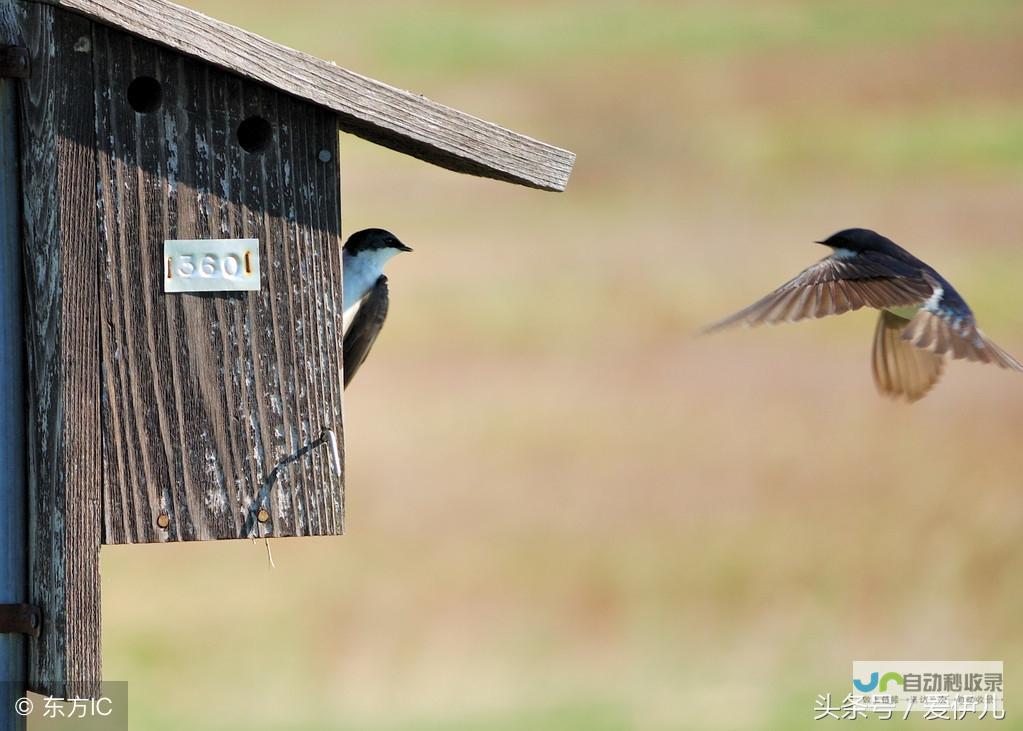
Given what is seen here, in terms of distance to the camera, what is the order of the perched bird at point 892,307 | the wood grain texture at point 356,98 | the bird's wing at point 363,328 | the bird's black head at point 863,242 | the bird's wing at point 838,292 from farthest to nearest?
the bird's black head at point 863,242 < the perched bird at point 892,307 < the bird's wing at point 838,292 < the bird's wing at point 363,328 < the wood grain texture at point 356,98

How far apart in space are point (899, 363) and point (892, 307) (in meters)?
0.45

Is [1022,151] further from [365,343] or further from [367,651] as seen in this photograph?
[365,343]

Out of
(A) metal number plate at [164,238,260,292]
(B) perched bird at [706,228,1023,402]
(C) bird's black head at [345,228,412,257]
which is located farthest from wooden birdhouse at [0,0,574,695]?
(B) perched bird at [706,228,1023,402]

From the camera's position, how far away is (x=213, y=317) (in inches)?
116

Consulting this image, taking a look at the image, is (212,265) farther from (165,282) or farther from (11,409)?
(11,409)

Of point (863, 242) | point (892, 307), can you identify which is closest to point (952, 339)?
point (892, 307)

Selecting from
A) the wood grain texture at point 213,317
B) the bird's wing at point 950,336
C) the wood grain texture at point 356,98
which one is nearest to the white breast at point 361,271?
the wood grain texture at point 356,98

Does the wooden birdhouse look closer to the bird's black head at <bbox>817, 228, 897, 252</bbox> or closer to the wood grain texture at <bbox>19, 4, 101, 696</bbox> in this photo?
the wood grain texture at <bbox>19, 4, 101, 696</bbox>

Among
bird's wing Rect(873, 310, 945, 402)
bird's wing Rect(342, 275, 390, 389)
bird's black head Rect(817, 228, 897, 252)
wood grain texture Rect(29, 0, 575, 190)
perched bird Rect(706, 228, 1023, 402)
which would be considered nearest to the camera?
wood grain texture Rect(29, 0, 575, 190)

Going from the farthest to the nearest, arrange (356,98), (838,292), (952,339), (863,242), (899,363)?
(899,363) < (863,242) < (952,339) < (838,292) < (356,98)

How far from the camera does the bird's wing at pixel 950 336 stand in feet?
12.8

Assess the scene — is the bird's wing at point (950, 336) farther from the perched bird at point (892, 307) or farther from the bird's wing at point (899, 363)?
the bird's wing at point (899, 363)

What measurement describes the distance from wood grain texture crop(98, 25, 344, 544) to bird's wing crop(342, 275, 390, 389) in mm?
520

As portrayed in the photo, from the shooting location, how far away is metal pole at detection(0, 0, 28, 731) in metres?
2.90
